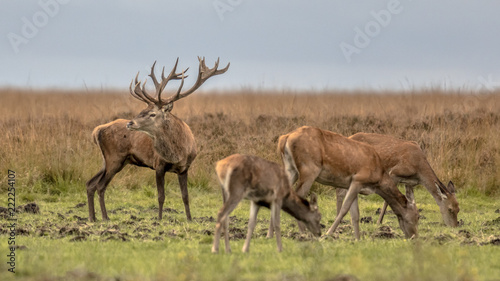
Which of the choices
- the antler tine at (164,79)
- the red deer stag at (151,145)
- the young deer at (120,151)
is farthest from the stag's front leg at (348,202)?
the antler tine at (164,79)

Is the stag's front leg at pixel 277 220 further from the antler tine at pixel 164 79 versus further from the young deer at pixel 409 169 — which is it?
the antler tine at pixel 164 79

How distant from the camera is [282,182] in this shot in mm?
8828

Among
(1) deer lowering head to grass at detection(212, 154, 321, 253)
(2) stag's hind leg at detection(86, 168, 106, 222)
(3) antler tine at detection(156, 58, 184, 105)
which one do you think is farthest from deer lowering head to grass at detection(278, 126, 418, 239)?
(2) stag's hind leg at detection(86, 168, 106, 222)

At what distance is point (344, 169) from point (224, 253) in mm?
3046

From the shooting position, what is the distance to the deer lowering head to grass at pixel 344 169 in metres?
10.6

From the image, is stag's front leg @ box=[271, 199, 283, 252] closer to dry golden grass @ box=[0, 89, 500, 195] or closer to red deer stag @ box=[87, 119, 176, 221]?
red deer stag @ box=[87, 119, 176, 221]

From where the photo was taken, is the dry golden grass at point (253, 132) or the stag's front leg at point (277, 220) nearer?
the stag's front leg at point (277, 220)

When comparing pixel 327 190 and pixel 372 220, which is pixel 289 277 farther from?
Answer: pixel 327 190

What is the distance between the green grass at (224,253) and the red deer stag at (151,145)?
2.25ft

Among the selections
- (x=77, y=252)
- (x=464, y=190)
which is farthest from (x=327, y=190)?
(x=77, y=252)

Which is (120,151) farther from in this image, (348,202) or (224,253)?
(224,253)

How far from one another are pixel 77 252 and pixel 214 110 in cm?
2052

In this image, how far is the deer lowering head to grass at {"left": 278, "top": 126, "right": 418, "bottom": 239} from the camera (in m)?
10.6

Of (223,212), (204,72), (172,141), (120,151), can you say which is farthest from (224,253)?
(204,72)
